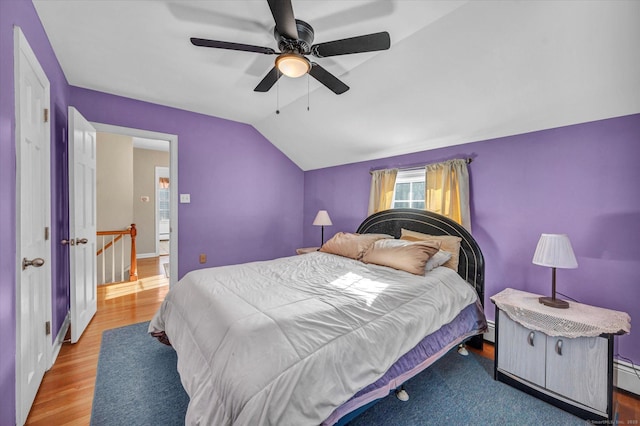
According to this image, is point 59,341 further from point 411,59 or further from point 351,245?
point 411,59

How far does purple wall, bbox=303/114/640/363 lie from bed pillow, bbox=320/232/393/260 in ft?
3.59

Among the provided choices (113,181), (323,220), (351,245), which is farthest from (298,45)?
(113,181)

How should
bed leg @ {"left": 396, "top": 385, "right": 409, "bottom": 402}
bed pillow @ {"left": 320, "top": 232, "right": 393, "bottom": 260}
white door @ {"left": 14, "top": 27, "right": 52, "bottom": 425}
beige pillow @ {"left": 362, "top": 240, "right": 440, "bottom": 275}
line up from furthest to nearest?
bed pillow @ {"left": 320, "top": 232, "right": 393, "bottom": 260} < beige pillow @ {"left": 362, "top": 240, "right": 440, "bottom": 275} < bed leg @ {"left": 396, "top": 385, "right": 409, "bottom": 402} < white door @ {"left": 14, "top": 27, "right": 52, "bottom": 425}

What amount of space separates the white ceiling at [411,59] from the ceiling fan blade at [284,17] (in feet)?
1.12

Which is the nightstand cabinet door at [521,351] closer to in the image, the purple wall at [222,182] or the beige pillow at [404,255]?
the beige pillow at [404,255]

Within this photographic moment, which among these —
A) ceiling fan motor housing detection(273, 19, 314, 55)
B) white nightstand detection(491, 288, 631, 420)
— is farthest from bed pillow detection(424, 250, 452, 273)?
ceiling fan motor housing detection(273, 19, 314, 55)

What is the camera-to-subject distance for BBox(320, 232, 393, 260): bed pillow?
298 cm

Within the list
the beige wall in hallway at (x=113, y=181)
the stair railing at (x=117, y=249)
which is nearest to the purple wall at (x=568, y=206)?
the stair railing at (x=117, y=249)

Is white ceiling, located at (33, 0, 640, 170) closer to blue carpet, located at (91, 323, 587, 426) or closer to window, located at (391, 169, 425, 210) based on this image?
window, located at (391, 169, 425, 210)

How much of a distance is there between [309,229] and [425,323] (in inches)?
132

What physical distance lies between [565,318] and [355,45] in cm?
224

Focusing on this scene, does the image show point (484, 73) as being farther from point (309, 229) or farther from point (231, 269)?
point (309, 229)

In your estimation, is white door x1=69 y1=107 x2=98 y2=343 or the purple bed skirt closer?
the purple bed skirt

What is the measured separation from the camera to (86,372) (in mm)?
2111
